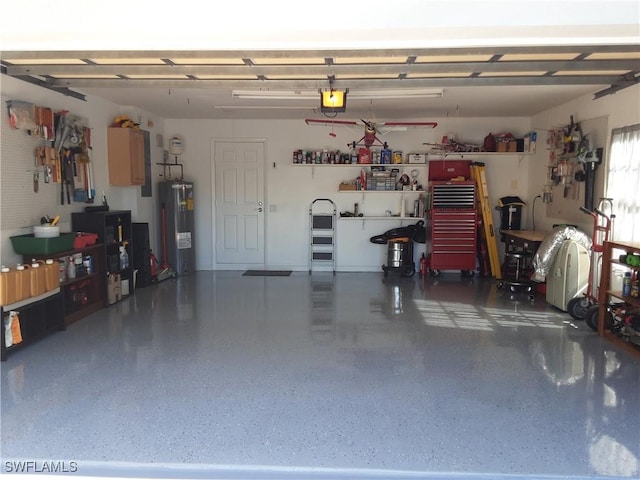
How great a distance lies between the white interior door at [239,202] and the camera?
8.37 meters

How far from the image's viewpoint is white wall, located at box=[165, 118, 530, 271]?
8.06 metres

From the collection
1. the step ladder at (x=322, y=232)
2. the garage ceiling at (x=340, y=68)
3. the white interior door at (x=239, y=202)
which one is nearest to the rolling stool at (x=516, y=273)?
the garage ceiling at (x=340, y=68)

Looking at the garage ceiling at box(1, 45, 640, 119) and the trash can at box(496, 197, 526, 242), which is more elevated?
the garage ceiling at box(1, 45, 640, 119)

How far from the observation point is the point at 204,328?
16.3 feet

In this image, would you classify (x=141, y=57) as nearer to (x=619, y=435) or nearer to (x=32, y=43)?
(x=32, y=43)

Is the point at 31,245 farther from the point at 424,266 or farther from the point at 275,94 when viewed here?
the point at 424,266

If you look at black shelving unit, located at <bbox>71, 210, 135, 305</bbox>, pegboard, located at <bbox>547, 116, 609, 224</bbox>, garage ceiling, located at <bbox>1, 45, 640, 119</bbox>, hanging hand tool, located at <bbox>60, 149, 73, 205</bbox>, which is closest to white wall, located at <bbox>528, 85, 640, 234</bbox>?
pegboard, located at <bbox>547, 116, 609, 224</bbox>

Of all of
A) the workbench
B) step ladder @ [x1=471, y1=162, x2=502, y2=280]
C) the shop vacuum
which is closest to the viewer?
the workbench

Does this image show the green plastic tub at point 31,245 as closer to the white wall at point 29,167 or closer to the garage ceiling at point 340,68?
the white wall at point 29,167

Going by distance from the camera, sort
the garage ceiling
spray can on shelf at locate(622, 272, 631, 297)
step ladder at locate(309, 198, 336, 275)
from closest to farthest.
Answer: the garage ceiling < spray can on shelf at locate(622, 272, 631, 297) < step ladder at locate(309, 198, 336, 275)

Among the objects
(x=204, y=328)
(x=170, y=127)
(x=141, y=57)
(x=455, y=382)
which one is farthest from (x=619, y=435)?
(x=170, y=127)

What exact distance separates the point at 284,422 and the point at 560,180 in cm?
536

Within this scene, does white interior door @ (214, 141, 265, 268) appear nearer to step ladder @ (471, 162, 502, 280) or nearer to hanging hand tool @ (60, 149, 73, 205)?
hanging hand tool @ (60, 149, 73, 205)

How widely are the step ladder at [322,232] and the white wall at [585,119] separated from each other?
10.5ft
